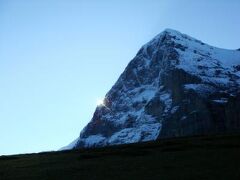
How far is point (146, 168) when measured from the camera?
42812mm

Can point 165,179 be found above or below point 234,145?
below

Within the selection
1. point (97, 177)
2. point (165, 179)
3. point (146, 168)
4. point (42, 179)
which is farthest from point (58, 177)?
point (165, 179)

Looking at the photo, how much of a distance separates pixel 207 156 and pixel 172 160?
398 centimetres

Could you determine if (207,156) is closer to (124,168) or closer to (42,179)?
(124,168)

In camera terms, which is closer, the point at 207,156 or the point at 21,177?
the point at 21,177

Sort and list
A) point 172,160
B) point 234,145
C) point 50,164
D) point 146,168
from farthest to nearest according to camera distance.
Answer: point 234,145 < point 50,164 < point 172,160 < point 146,168

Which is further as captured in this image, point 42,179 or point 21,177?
point 21,177

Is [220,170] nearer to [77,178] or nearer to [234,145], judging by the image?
[77,178]

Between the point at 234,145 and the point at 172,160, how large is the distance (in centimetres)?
1440

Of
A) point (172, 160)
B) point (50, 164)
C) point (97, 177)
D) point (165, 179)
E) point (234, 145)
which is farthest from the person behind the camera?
point (234, 145)

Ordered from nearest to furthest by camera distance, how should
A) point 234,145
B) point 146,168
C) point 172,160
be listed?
1. point 146,168
2. point 172,160
3. point 234,145

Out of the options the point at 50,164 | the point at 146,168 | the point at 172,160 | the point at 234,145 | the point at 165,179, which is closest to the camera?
the point at 165,179

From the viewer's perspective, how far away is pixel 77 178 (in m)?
40.2

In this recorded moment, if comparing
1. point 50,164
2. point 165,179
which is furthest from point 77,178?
point 50,164
